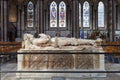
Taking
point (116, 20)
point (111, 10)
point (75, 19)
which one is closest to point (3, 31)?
point (75, 19)

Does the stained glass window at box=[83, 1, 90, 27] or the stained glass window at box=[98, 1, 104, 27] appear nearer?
the stained glass window at box=[98, 1, 104, 27]

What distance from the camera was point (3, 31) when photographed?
98.8 feet

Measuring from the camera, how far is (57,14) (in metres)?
40.3

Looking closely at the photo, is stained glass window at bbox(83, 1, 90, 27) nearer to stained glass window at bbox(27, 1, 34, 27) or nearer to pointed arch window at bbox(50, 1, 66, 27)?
pointed arch window at bbox(50, 1, 66, 27)

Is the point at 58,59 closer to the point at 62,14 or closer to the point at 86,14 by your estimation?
the point at 62,14

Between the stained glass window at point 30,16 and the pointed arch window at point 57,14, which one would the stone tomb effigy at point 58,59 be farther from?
the stained glass window at point 30,16

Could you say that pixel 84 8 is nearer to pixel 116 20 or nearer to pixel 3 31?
pixel 116 20

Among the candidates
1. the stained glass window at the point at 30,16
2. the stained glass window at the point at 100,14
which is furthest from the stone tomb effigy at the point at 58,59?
the stained glass window at the point at 30,16

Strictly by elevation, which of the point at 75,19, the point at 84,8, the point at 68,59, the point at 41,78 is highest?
the point at 84,8

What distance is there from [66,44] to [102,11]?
30.5m

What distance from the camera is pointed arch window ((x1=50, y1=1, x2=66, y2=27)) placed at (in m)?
40.2

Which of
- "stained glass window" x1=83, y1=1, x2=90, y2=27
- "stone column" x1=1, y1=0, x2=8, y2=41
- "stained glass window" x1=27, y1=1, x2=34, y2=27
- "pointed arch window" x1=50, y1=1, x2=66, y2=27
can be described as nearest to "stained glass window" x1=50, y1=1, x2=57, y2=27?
"pointed arch window" x1=50, y1=1, x2=66, y2=27

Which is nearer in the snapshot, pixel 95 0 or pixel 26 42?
pixel 26 42

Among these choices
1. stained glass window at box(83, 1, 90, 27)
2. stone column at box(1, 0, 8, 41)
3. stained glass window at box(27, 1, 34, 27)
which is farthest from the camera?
stained glass window at box(27, 1, 34, 27)
